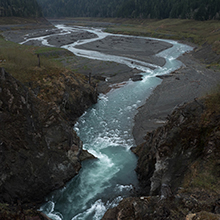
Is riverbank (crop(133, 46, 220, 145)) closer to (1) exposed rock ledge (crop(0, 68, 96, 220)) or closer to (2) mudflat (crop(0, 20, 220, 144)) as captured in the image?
(2) mudflat (crop(0, 20, 220, 144))

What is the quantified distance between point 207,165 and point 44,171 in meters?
14.0

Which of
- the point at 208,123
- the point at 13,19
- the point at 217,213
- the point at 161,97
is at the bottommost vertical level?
the point at 161,97

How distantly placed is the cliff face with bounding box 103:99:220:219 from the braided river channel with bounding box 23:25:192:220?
3684 millimetres

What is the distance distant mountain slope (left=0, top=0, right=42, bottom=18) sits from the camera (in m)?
151

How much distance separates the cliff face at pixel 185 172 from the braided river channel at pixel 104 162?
12.1 feet

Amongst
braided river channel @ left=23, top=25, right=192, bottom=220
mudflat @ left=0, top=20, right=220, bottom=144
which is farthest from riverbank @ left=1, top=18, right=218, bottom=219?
braided river channel @ left=23, top=25, right=192, bottom=220

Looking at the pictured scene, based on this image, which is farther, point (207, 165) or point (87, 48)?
point (87, 48)

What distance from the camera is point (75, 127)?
3064 centimetres

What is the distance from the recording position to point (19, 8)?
16350 centimetres

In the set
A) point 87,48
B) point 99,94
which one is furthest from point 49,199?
point 87,48

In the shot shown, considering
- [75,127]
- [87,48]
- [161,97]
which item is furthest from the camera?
[87,48]

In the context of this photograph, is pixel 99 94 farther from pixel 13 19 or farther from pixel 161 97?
pixel 13 19

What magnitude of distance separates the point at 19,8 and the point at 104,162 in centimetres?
18898

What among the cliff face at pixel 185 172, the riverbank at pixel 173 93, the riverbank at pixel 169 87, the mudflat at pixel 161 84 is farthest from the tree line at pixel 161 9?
the cliff face at pixel 185 172
